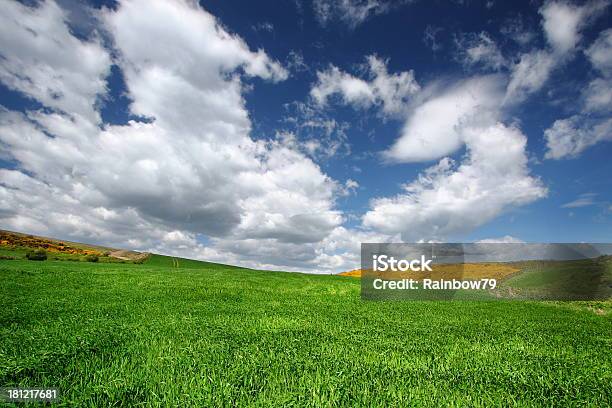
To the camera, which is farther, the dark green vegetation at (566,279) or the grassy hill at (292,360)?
the dark green vegetation at (566,279)

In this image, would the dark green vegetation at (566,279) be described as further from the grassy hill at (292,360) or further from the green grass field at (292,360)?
the green grass field at (292,360)

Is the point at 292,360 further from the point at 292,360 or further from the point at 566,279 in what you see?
the point at 566,279

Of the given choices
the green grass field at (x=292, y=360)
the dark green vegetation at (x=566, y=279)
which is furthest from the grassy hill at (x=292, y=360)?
Result: the dark green vegetation at (x=566, y=279)

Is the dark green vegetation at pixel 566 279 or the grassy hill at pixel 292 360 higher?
the dark green vegetation at pixel 566 279

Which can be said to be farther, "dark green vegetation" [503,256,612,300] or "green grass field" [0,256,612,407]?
"dark green vegetation" [503,256,612,300]

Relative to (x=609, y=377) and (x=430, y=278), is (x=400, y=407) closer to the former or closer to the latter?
(x=609, y=377)

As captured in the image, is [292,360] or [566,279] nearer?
[292,360]

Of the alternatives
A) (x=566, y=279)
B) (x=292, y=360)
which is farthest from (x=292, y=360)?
(x=566, y=279)

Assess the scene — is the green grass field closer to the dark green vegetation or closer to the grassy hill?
the grassy hill

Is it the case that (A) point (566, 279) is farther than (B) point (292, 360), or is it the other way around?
(A) point (566, 279)

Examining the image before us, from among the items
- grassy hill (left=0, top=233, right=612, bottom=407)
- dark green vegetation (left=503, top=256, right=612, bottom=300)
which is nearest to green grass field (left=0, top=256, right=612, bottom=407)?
grassy hill (left=0, top=233, right=612, bottom=407)

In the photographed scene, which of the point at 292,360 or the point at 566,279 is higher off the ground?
the point at 566,279

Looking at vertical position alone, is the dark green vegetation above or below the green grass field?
above

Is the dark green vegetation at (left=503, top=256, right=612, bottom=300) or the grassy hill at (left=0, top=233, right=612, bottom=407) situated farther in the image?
the dark green vegetation at (left=503, top=256, right=612, bottom=300)
